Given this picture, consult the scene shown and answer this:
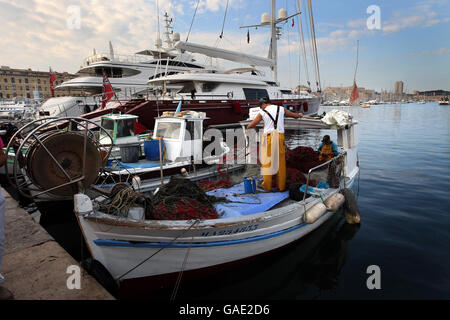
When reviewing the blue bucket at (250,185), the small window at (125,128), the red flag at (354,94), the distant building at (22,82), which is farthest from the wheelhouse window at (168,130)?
the distant building at (22,82)

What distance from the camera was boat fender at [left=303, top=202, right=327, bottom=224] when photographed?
4.68 meters

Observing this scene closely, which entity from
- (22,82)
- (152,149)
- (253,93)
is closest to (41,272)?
(152,149)

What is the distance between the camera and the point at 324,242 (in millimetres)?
5793

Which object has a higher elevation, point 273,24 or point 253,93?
point 273,24

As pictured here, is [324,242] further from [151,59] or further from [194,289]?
[151,59]

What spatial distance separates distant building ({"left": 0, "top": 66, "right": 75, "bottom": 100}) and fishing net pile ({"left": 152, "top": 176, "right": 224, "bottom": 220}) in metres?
81.2

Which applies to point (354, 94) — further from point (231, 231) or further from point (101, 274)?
point (101, 274)

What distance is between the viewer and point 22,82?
244 feet

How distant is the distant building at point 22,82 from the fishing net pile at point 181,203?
8117cm

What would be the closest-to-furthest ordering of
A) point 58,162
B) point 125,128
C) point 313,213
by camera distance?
1. point 58,162
2. point 313,213
3. point 125,128

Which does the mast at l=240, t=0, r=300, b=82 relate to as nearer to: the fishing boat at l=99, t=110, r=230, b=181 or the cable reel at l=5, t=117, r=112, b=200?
the fishing boat at l=99, t=110, r=230, b=181

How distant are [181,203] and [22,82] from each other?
319 ft
